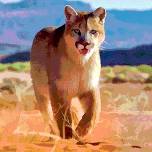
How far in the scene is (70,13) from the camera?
249 inches

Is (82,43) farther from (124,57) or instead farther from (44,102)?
(124,57)

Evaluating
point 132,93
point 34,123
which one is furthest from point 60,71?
point 132,93

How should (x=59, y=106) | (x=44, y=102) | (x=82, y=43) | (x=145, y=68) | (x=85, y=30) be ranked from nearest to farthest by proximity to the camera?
(x=82, y=43), (x=85, y=30), (x=59, y=106), (x=44, y=102), (x=145, y=68)

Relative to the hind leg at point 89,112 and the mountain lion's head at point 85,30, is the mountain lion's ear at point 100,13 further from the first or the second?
the hind leg at point 89,112

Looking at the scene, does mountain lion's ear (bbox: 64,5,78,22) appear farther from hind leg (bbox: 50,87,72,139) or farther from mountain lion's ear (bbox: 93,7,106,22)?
hind leg (bbox: 50,87,72,139)

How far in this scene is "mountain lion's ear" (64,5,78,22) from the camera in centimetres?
630

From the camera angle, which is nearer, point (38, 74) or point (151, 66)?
point (38, 74)

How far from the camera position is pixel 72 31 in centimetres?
622

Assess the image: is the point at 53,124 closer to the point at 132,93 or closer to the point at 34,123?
the point at 34,123

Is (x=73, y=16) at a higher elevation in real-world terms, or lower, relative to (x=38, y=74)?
higher

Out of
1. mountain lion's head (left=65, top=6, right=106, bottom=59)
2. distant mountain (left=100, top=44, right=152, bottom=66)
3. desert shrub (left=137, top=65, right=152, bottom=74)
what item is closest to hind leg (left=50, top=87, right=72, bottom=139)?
mountain lion's head (left=65, top=6, right=106, bottom=59)

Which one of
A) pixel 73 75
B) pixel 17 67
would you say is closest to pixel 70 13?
pixel 73 75

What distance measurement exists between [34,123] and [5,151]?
172cm

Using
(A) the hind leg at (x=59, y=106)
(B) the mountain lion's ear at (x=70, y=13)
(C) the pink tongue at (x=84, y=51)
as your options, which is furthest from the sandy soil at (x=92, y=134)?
(B) the mountain lion's ear at (x=70, y=13)
